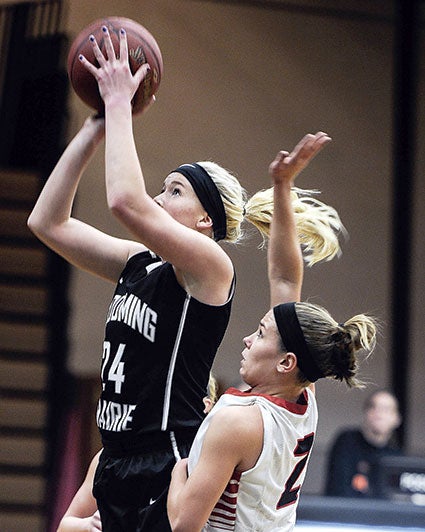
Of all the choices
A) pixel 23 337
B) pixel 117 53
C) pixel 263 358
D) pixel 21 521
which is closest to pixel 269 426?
pixel 263 358

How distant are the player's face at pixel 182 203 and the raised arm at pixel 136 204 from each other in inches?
4.2

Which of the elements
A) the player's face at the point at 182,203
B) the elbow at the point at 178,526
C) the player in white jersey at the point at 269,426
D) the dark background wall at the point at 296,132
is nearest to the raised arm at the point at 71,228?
the player's face at the point at 182,203

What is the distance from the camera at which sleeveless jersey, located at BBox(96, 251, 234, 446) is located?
2715 mm

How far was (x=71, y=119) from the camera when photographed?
7.50 meters

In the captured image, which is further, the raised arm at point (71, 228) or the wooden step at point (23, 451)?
the wooden step at point (23, 451)

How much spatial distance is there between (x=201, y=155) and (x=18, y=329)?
1.84m

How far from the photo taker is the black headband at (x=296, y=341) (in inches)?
105

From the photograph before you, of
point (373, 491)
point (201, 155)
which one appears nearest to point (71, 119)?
point (201, 155)

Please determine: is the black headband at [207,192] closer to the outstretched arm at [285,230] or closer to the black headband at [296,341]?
the outstretched arm at [285,230]

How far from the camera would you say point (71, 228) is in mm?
3057

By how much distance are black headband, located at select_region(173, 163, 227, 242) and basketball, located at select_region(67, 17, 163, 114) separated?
0.70 ft

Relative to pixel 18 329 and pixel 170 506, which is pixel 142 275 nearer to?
pixel 170 506

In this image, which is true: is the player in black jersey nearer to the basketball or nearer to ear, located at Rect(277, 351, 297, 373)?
the basketball

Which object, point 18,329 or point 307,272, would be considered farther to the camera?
point 307,272
